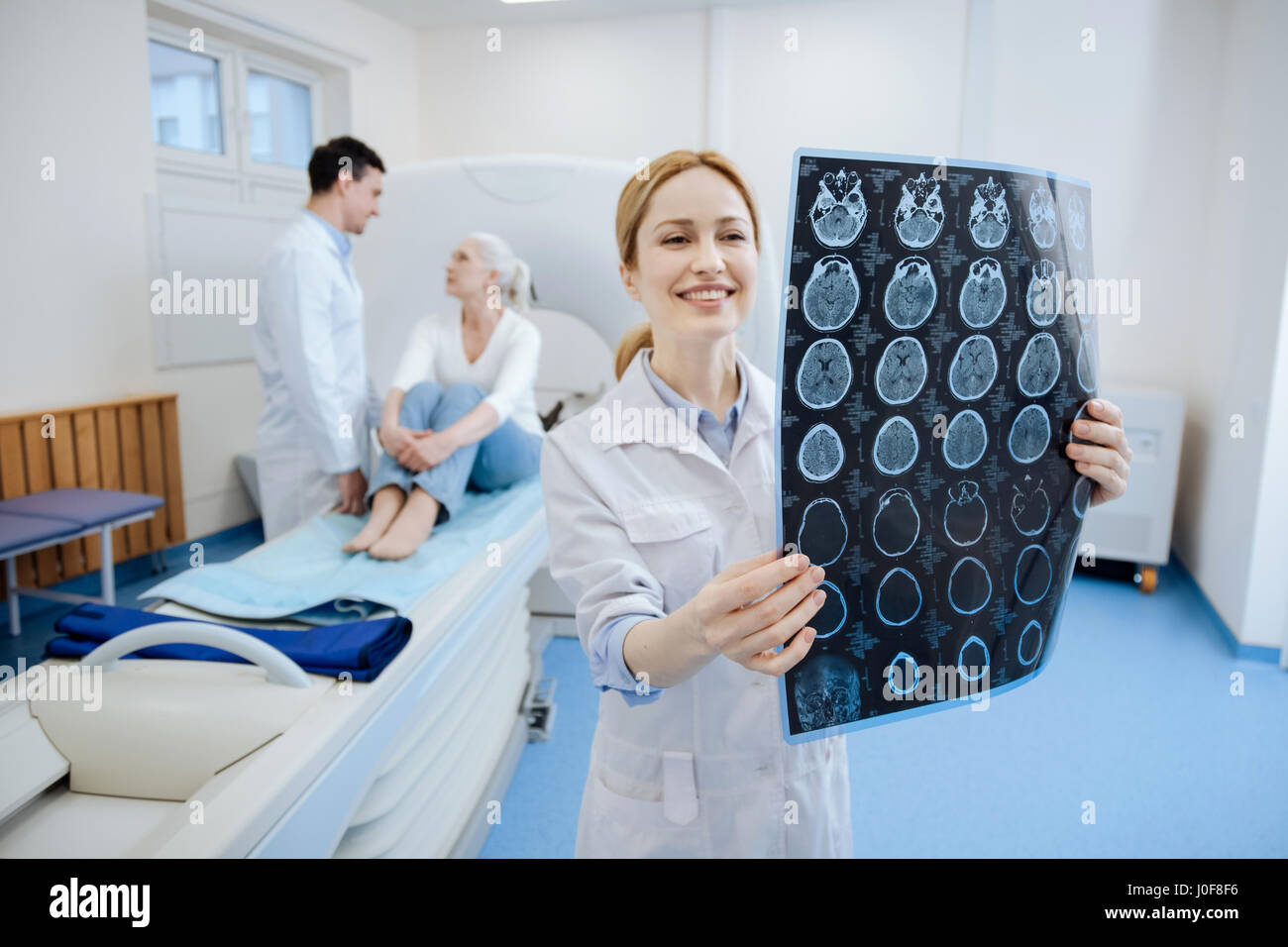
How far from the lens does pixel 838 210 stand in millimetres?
669

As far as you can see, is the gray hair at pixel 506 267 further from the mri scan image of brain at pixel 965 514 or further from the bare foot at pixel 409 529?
the mri scan image of brain at pixel 965 514

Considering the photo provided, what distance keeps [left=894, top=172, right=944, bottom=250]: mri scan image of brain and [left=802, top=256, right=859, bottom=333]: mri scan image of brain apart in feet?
0.21

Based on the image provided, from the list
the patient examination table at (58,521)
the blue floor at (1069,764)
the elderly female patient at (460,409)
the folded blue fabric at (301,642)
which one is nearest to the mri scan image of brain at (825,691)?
the folded blue fabric at (301,642)

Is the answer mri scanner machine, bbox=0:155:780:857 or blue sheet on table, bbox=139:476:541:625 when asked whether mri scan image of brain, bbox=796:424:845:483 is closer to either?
mri scanner machine, bbox=0:155:780:857

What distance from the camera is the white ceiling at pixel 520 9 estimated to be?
439cm

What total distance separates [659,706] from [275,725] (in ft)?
1.99

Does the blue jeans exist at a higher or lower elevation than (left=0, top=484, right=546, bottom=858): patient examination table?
higher

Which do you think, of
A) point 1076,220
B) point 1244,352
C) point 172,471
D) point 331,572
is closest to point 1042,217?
point 1076,220

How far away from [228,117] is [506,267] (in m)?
2.33

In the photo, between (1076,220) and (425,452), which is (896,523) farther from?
(425,452)

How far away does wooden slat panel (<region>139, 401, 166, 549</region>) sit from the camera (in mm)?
3583

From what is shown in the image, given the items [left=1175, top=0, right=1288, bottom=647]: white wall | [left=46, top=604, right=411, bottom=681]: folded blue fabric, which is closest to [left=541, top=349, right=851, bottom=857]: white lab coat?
[left=46, top=604, right=411, bottom=681]: folded blue fabric

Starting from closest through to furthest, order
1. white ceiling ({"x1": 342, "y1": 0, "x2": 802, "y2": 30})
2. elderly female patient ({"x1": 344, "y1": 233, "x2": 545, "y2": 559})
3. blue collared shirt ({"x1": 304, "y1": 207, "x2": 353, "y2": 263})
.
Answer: elderly female patient ({"x1": 344, "y1": 233, "x2": 545, "y2": 559}), blue collared shirt ({"x1": 304, "y1": 207, "x2": 353, "y2": 263}), white ceiling ({"x1": 342, "y1": 0, "x2": 802, "y2": 30})
